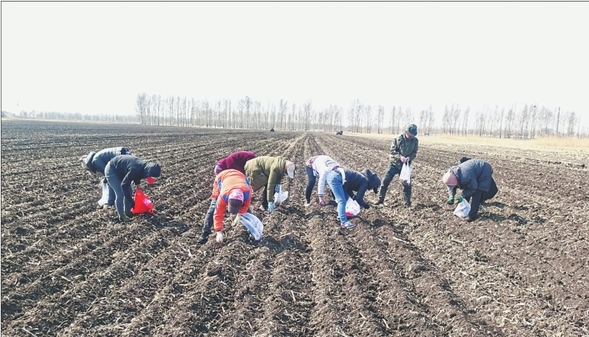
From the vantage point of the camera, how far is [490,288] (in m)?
5.08

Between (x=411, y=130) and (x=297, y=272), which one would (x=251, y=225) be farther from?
(x=411, y=130)

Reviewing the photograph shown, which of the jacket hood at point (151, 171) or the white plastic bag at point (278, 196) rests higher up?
the jacket hood at point (151, 171)

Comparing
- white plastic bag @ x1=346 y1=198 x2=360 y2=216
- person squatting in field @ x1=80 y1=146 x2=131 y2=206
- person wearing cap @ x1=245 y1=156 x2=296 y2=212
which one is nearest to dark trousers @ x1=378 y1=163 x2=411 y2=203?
white plastic bag @ x1=346 y1=198 x2=360 y2=216

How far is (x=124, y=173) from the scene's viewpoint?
7.35 metres

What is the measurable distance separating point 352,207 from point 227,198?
2.92 m

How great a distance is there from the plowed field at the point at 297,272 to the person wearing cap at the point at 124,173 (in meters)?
0.49

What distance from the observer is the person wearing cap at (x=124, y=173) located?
283 inches

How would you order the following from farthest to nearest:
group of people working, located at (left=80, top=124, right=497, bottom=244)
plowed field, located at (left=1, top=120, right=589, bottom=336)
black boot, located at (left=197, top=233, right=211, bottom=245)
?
group of people working, located at (left=80, top=124, right=497, bottom=244)
black boot, located at (left=197, top=233, right=211, bottom=245)
plowed field, located at (left=1, top=120, right=589, bottom=336)

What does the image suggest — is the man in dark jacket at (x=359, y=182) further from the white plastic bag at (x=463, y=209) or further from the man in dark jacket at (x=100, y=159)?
the man in dark jacket at (x=100, y=159)

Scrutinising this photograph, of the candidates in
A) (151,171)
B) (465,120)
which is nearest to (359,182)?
(151,171)

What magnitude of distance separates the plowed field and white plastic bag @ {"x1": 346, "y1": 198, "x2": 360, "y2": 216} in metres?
0.25

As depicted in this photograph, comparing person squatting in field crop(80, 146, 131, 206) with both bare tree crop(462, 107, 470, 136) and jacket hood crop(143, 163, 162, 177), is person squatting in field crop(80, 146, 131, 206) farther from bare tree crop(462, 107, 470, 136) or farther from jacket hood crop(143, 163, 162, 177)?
bare tree crop(462, 107, 470, 136)

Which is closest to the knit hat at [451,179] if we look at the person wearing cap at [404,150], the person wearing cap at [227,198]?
the person wearing cap at [404,150]

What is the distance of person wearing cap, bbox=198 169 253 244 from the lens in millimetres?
5895
